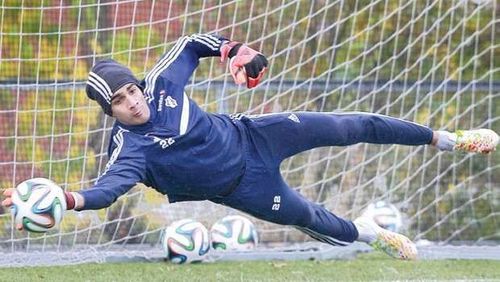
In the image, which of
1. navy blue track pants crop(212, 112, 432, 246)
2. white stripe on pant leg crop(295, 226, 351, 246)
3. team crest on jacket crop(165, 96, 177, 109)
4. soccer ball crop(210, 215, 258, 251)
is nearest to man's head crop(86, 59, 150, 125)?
team crest on jacket crop(165, 96, 177, 109)

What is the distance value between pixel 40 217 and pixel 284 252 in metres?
3.69

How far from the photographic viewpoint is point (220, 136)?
5.91 meters

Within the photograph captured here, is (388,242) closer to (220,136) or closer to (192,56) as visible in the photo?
(220,136)

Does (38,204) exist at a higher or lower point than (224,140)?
lower

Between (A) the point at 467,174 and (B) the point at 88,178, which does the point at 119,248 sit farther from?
(A) the point at 467,174

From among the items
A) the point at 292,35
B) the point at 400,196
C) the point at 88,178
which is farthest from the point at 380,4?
the point at 88,178

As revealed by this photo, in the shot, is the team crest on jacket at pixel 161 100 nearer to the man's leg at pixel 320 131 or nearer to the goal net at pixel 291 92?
the man's leg at pixel 320 131

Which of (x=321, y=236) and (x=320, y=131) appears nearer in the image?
(x=320, y=131)

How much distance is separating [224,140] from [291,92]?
9.83 ft

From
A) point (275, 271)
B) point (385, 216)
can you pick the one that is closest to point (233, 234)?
point (275, 271)

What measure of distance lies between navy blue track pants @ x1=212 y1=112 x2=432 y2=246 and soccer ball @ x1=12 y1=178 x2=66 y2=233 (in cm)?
123

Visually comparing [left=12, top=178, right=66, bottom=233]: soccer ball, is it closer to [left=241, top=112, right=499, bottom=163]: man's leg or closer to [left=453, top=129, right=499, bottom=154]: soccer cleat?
[left=241, top=112, right=499, bottom=163]: man's leg

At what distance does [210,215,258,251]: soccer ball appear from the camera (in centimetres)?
808

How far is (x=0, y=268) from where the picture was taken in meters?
7.71
